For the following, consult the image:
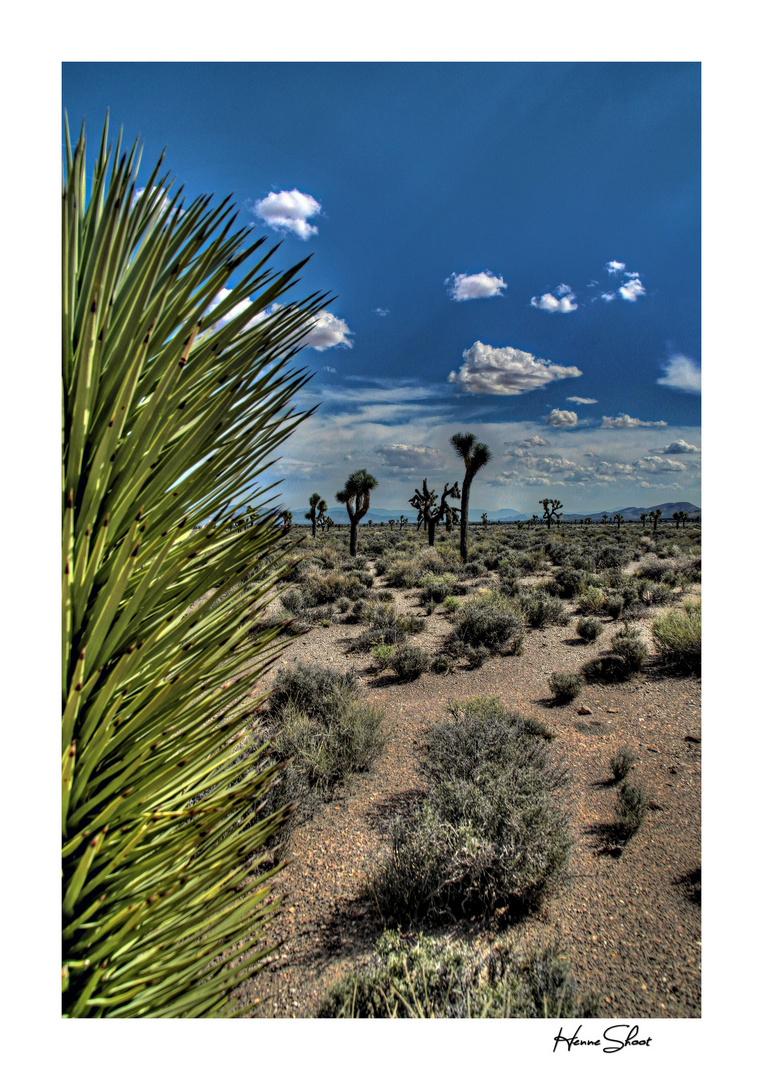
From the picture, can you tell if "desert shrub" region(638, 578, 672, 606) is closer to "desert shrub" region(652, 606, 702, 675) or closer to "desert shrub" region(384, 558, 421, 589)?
"desert shrub" region(652, 606, 702, 675)

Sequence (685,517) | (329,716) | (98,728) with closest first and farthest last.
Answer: (98,728)
(329,716)
(685,517)

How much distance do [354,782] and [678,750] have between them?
380cm

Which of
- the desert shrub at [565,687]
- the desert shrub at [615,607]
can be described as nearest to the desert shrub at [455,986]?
the desert shrub at [565,687]

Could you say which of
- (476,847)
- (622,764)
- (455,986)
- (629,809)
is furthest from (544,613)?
(455,986)

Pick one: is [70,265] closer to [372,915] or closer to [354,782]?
[372,915]

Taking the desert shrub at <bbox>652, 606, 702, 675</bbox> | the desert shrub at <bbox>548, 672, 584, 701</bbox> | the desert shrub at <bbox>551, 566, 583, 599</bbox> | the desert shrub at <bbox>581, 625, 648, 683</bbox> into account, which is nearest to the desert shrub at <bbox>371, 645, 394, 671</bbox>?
the desert shrub at <bbox>548, 672, 584, 701</bbox>

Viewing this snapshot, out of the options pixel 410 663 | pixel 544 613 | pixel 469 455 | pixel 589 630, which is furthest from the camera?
pixel 469 455

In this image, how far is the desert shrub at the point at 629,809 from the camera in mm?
4043

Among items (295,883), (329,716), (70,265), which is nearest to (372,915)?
(295,883)

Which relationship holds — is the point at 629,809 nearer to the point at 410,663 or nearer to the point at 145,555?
the point at 410,663

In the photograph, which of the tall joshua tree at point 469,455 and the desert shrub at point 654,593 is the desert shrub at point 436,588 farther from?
the tall joshua tree at point 469,455

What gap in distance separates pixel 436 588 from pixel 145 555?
12978 millimetres

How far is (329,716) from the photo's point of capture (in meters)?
5.90

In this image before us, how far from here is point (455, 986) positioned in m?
2.43
